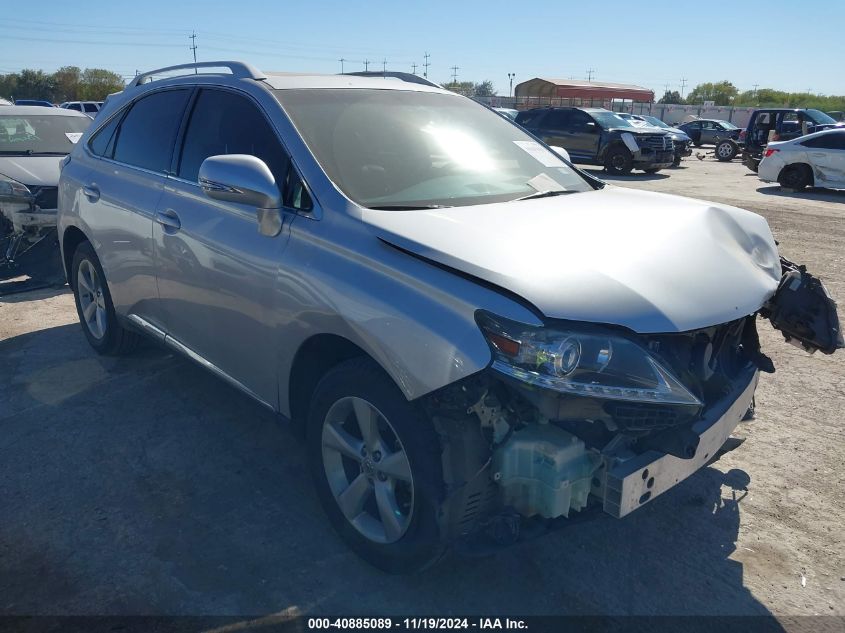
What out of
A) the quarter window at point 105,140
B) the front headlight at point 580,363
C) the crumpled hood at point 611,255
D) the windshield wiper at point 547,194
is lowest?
the front headlight at point 580,363

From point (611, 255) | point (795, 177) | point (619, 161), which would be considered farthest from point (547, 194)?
point (619, 161)

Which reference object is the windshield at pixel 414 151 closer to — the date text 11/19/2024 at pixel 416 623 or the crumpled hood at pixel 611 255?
the crumpled hood at pixel 611 255

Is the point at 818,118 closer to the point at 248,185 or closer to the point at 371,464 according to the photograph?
the point at 248,185

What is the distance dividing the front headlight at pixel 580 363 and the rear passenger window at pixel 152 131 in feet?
8.36

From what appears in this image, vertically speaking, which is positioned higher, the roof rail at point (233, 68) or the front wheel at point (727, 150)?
the roof rail at point (233, 68)

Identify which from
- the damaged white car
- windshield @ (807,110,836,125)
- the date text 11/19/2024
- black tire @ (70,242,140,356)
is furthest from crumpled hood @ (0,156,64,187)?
windshield @ (807,110,836,125)

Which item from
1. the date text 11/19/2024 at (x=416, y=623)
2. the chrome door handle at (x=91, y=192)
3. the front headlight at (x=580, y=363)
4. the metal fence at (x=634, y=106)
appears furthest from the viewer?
the metal fence at (x=634, y=106)

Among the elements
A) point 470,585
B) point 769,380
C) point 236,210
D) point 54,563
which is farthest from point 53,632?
point 769,380

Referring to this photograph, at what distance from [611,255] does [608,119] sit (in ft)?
59.9

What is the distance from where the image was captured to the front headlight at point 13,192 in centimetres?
699

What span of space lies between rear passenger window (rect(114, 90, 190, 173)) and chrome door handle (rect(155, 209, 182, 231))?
1.01 feet

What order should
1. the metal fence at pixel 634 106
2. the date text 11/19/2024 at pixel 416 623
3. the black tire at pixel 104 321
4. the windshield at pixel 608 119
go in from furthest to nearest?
the metal fence at pixel 634 106
the windshield at pixel 608 119
the black tire at pixel 104 321
the date text 11/19/2024 at pixel 416 623

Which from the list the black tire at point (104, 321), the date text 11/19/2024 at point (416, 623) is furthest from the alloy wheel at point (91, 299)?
the date text 11/19/2024 at point (416, 623)

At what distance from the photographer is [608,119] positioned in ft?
63.8
